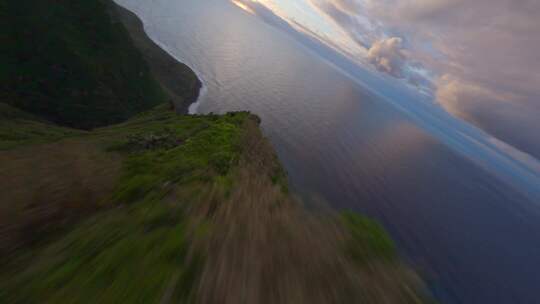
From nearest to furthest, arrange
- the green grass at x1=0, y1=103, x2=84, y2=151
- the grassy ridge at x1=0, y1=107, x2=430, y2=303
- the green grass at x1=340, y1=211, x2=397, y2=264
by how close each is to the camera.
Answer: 1. the grassy ridge at x1=0, y1=107, x2=430, y2=303
2. the green grass at x1=340, y1=211, x2=397, y2=264
3. the green grass at x1=0, y1=103, x2=84, y2=151

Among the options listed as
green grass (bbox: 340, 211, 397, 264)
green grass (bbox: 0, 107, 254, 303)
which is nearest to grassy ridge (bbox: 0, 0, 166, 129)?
green grass (bbox: 0, 107, 254, 303)

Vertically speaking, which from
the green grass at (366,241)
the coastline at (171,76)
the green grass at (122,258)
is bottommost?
the coastline at (171,76)

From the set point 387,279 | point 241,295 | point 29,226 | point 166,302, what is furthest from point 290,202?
point 29,226

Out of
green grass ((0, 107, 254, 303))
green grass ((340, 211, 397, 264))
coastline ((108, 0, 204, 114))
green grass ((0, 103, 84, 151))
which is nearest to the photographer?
green grass ((0, 107, 254, 303))

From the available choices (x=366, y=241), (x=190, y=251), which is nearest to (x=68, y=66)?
(x=190, y=251)

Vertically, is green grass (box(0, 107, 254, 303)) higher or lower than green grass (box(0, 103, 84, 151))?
higher

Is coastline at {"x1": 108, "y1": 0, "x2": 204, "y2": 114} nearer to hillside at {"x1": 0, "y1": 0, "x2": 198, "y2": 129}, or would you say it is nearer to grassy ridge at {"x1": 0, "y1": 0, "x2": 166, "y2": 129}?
hillside at {"x1": 0, "y1": 0, "x2": 198, "y2": 129}

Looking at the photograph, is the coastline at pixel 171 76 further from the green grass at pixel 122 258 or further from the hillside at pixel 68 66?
the green grass at pixel 122 258

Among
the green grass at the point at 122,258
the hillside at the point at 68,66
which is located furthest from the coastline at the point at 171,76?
the green grass at the point at 122,258

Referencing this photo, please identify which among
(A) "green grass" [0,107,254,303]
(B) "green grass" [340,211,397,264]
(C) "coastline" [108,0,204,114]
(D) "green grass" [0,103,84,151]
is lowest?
(C) "coastline" [108,0,204,114]
